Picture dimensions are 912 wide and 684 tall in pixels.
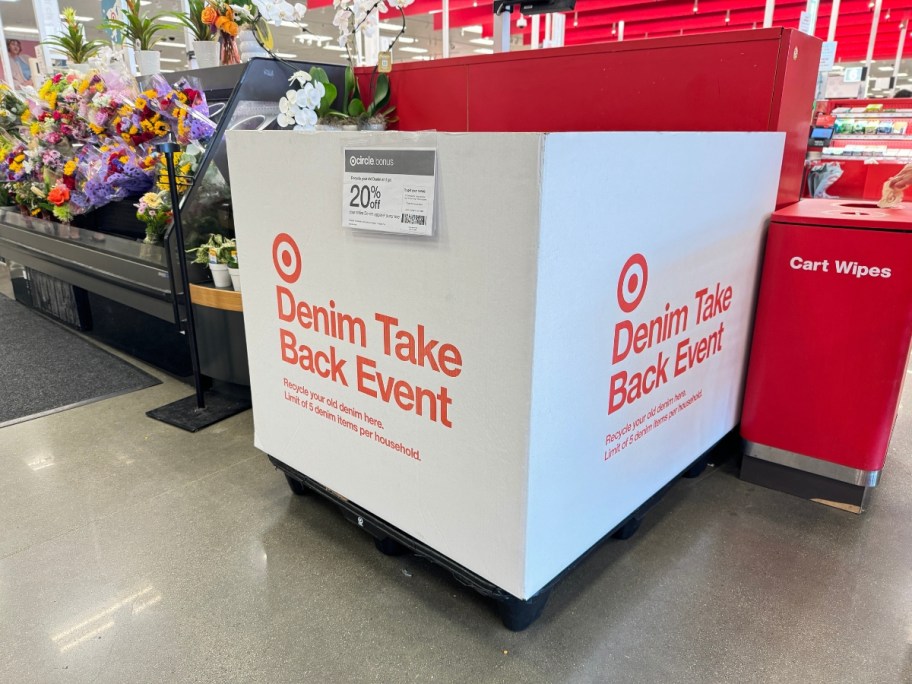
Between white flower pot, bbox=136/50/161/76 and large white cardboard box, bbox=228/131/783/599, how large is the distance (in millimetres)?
2548

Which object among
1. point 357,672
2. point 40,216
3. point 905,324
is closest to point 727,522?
point 905,324

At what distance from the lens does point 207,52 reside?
3.26 m

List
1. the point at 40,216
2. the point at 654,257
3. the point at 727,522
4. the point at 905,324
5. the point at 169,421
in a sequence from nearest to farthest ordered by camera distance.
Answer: the point at 654,257 → the point at 905,324 → the point at 727,522 → the point at 169,421 → the point at 40,216

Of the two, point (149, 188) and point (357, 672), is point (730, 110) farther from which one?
point (149, 188)

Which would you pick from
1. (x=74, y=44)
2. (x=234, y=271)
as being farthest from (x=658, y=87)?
(x=74, y=44)

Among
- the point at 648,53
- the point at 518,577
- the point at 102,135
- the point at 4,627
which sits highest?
the point at 648,53

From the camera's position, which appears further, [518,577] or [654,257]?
[654,257]

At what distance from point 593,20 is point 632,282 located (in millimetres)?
14044

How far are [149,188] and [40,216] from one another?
1.30 metres

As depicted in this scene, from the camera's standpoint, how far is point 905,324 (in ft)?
5.95

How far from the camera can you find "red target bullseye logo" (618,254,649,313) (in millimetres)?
1355

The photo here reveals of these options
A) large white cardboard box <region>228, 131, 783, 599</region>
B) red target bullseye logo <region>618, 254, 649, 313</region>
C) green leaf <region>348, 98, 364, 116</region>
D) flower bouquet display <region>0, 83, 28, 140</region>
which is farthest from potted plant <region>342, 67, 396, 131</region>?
flower bouquet display <region>0, 83, 28, 140</region>

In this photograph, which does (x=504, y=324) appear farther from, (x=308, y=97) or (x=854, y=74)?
(x=854, y=74)

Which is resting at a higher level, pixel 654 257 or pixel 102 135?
pixel 102 135
